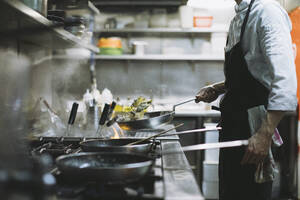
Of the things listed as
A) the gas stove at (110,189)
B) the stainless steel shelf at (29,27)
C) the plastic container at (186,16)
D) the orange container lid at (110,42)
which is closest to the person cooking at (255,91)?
the gas stove at (110,189)

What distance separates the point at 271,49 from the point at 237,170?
579mm

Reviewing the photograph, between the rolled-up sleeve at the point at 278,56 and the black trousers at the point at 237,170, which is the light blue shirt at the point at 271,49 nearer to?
the rolled-up sleeve at the point at 278,56

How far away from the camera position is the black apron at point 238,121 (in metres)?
1.40

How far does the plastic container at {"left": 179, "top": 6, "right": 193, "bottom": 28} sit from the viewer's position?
12.9ft

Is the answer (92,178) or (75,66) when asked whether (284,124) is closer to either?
(75,66)

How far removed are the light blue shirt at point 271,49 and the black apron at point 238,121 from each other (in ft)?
0.12

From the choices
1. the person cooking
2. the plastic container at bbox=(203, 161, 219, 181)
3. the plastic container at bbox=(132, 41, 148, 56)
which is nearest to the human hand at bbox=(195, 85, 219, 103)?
the person cooking

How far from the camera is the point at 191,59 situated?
13.0 feet

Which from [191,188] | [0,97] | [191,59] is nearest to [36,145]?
[0,97]

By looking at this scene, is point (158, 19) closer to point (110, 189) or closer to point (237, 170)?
point (237, 170)

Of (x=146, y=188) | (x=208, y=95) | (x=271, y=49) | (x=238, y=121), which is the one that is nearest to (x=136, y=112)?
(x=208, y=95)

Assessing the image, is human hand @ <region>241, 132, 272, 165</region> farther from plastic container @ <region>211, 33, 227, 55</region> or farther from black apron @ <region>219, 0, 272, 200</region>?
plastic container @ <region>211, 33, 227, 55</region>

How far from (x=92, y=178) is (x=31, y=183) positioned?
10.5 inches

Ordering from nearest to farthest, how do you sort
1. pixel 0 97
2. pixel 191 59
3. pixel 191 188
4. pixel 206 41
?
pixel 191 188, pixel 0 97, pixel 191 59, pixel 206 41
